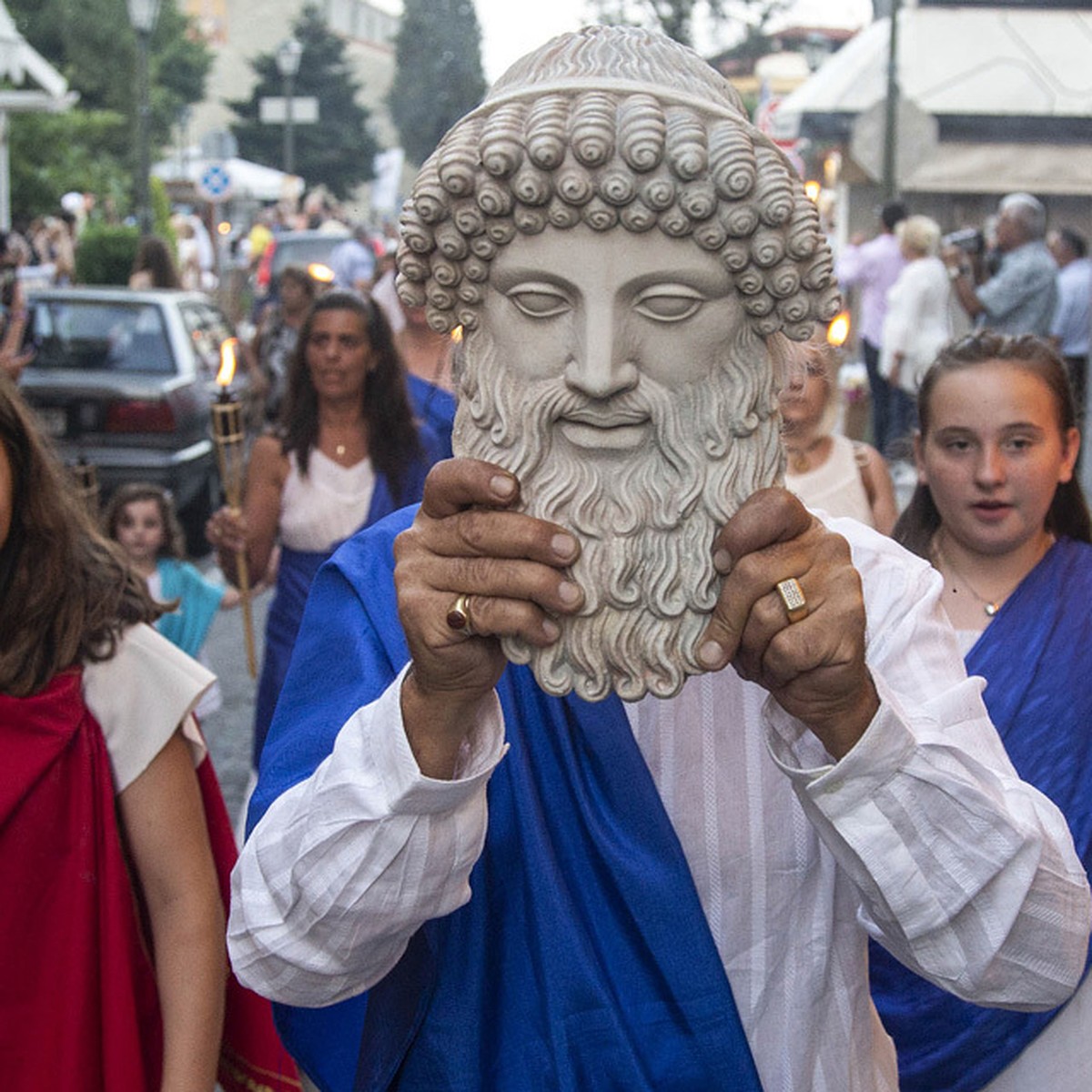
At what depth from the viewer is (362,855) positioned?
1.88 m

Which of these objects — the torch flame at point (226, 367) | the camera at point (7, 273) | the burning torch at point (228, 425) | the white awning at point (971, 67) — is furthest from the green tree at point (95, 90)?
the torch flame at point (226, 367)

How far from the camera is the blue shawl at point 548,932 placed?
2008 millimetres

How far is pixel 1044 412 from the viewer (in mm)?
3305

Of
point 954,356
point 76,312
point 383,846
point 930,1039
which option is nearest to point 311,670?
point 383,846

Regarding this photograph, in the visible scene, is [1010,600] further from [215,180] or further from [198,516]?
[215,180]

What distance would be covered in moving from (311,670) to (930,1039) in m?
1.50

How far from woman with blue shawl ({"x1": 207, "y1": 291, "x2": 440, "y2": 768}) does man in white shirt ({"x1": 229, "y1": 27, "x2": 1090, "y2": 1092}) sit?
3101mm

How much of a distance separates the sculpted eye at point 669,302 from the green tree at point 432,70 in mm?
46624

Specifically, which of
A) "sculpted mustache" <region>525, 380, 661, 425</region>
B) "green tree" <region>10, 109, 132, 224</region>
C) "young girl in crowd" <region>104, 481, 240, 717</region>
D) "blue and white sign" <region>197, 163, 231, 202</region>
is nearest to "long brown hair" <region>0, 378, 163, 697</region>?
"sculpted mustache" <region>525, 380, 661, 425</region>

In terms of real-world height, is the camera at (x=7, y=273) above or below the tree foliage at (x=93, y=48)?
below

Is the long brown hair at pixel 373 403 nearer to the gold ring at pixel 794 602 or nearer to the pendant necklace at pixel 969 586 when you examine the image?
the pendant necklace at pixel 969 586

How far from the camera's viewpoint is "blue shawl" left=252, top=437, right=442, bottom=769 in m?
5.15

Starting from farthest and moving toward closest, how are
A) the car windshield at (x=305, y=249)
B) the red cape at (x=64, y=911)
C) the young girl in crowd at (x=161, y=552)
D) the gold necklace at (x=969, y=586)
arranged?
the car windshield at (x=305, y=249) → the young girl in crowd at (x=161, y=552) → the gold necklace at (x=969, y=586) → the red cape at (x=64, y=911)

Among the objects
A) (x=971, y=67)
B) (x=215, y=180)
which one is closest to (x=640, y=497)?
(x=971, y=67)
